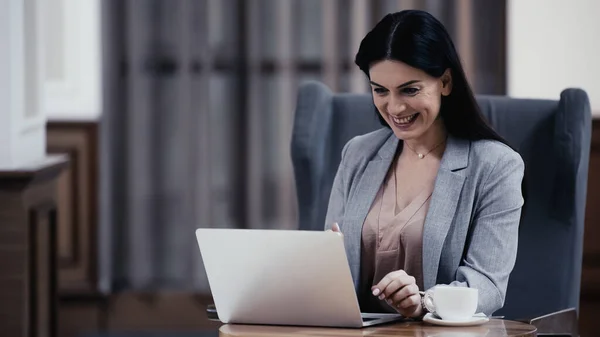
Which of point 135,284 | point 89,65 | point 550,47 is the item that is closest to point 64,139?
point 89,65

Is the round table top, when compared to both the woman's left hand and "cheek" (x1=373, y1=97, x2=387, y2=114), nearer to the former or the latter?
the woman's left hand

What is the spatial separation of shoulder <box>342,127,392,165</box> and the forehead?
253 mm

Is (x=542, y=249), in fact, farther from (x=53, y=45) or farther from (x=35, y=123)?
(x=53, y=45)

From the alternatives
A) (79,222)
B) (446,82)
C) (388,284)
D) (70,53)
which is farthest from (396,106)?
(79,222)

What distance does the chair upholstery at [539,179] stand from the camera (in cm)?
238

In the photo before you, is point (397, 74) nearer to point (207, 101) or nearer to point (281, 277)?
point (281, 277)

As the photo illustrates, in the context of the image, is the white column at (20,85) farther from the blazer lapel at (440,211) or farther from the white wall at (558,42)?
the white wall at (558,42)

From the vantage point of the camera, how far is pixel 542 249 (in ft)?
7.89

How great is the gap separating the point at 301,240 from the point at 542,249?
954 millimetres

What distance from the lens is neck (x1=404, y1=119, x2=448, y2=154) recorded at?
226 cm

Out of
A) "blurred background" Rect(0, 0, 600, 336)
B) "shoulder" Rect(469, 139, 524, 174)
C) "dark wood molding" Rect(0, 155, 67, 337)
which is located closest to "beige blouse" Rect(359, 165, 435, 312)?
"shoulder" Rect(469, 139, 524, 174)

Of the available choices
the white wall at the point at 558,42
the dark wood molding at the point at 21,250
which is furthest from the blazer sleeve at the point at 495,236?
the white wall at the point at 558,42

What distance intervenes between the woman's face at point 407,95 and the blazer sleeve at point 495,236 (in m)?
0.19

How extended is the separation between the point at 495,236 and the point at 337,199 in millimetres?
439
